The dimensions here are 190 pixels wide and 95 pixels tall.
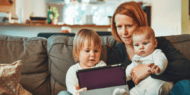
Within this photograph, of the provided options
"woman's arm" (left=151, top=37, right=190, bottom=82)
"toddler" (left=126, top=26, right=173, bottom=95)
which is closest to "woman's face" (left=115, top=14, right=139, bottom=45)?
"toddler" (left=126, top=26, right=173, bottom=95)

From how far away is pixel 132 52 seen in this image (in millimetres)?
1229

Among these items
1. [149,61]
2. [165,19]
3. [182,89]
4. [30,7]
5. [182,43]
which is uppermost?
[30,7]

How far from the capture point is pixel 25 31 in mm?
3891

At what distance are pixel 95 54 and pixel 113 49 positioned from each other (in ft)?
0.80

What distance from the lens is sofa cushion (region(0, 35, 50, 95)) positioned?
1.21 metres

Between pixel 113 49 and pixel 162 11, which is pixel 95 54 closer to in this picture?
pixel 113 49

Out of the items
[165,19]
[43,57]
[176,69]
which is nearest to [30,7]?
[165,19]

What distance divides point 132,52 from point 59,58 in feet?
1.91

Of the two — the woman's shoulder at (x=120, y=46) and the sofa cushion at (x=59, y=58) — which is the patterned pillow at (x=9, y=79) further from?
the woman's shoulder at (x=120, y=46)

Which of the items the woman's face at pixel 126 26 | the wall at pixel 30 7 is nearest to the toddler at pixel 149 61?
the woman's face at pixel 126 26

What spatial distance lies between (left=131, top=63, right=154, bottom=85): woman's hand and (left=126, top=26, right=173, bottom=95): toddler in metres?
0.02

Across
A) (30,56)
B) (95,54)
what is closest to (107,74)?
(95,54)

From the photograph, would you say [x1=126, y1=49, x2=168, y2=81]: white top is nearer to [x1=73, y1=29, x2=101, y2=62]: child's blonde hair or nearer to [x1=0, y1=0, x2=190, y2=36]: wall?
[x1=73, y1=29, x2=101, y2=62]: child's blonde hair

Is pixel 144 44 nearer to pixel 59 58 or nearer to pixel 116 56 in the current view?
pixel 116 56
